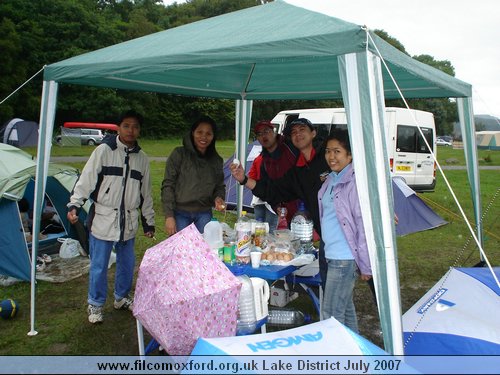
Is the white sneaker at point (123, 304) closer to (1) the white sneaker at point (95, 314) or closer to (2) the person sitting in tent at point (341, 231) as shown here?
(1) the white sneaker at point (95, 314)

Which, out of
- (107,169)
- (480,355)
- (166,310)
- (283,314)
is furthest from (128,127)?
(480,355)

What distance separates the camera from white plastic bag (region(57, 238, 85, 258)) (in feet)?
17.0

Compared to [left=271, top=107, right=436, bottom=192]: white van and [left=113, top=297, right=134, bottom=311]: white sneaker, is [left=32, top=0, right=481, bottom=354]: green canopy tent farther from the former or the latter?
[left=271, top=107, right=436, bottom=192]: white van

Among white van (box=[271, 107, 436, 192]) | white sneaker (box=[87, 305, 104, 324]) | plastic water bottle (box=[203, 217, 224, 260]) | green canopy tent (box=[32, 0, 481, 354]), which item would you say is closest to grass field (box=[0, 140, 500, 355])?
white sneaker (box=[87, 305, 104, 324])

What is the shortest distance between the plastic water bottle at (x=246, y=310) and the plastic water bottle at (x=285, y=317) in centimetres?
89

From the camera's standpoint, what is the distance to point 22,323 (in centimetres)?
357

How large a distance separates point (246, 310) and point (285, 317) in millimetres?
1031

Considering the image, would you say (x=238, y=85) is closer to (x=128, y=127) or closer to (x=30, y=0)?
(x=128, y=127)

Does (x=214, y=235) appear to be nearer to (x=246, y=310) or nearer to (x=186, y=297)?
(x=246, y=310)

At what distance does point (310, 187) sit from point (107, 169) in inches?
62.8

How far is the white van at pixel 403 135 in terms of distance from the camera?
380 inches

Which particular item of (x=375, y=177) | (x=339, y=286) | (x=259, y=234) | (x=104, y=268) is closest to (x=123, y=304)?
(x=104, y=268)

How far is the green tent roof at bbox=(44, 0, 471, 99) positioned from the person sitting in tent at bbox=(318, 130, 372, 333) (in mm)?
608

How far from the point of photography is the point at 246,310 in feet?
8.12
